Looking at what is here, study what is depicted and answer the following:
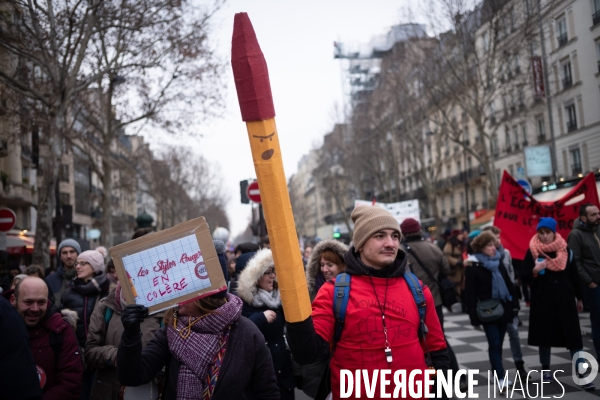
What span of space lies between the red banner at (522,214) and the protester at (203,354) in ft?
26.1

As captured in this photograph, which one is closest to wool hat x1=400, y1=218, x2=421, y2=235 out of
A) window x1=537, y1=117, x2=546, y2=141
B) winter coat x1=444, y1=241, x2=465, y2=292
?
winter coat x1=444, y1=241, x2=465, y2=292

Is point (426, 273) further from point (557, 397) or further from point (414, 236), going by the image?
point (557, 397)

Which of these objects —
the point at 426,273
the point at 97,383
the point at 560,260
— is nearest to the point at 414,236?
the point at 426,273

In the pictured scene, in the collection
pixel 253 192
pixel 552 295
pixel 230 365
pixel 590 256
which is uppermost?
pixel 253 192

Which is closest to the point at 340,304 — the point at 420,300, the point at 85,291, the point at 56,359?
the point at 420,300

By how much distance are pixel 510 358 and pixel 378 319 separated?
609 cm

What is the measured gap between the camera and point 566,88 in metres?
20.6

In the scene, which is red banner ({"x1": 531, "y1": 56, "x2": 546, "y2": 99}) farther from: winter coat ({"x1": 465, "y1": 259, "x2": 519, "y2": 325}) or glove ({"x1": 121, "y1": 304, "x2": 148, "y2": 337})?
glove ({"x1": 121, "y1": 304, "x2": 148, "y2": 337})

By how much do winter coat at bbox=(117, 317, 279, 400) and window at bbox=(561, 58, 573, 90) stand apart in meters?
20.2

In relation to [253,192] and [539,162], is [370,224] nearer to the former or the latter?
[253,192]

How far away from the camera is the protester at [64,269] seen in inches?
260

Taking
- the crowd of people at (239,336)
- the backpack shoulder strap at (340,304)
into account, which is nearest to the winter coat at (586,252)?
the crowd of people at (239,336)

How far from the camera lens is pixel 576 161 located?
79.3 feet

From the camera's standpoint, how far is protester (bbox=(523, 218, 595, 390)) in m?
6.46
